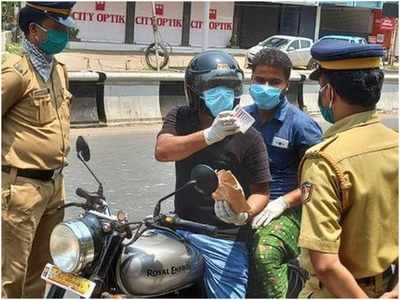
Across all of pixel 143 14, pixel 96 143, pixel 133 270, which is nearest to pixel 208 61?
pixel 133 270

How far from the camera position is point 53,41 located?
3846mm

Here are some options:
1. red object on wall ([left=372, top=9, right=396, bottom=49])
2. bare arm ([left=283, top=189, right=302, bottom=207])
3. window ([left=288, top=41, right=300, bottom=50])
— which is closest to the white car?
window ([left=288, top=41, right=300, bottom=50])

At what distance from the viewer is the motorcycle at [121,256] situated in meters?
2.62

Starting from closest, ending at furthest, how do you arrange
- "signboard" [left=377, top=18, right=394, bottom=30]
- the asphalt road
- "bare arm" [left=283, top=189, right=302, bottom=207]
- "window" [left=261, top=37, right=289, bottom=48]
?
"bare arm" [left=283, top=189, right=302, bottom=207], the asphalt road, "window" [left=261, top=37, right=289, bottom=48], "signboard" [left=377, top=18, right=394, bottom=30]

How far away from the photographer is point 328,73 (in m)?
2.44

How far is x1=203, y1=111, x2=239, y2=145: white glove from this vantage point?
299cm

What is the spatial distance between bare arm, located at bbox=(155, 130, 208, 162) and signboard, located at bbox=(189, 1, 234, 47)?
3207 cm

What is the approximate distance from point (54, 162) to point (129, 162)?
17.6ft

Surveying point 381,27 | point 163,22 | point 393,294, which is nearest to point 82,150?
point 393,294

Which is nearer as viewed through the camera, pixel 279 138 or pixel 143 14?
pixel 279 138

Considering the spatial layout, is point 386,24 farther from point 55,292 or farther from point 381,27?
point 55,292

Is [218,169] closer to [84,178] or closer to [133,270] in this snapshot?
[133,270]

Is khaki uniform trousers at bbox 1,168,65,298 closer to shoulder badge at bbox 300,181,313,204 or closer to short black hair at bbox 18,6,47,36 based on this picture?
short black hair at bbox 18,6,47,36

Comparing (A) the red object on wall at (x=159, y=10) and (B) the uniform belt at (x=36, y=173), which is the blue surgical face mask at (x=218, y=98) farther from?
(A) the red object on wall at (x=159, y=10)
